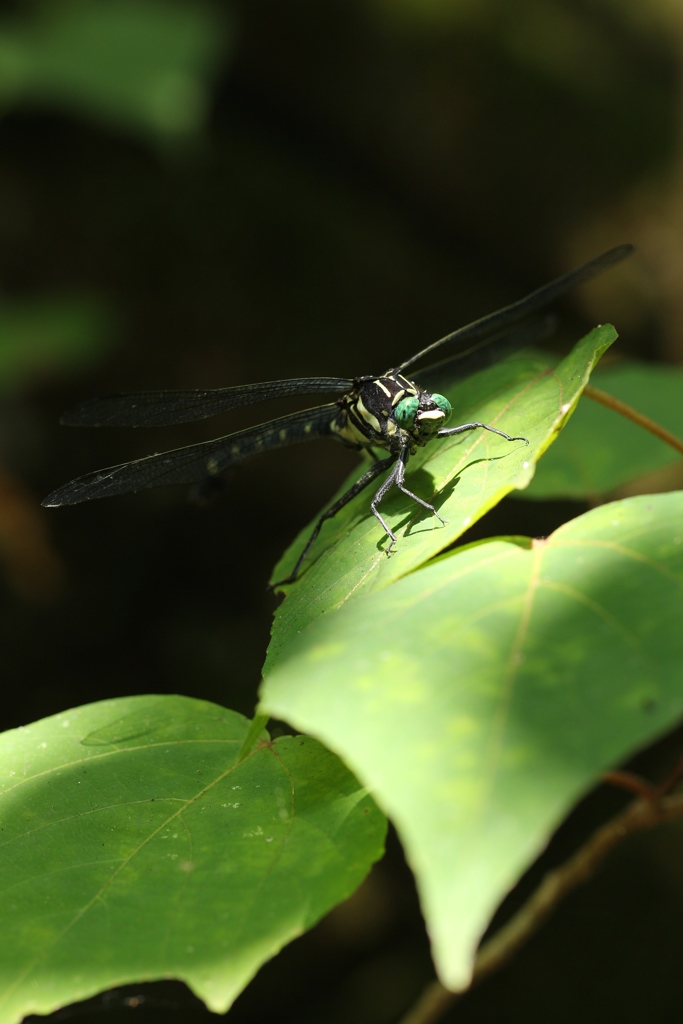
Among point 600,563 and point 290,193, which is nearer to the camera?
point 600,563

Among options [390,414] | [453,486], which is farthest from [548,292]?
[453,486]

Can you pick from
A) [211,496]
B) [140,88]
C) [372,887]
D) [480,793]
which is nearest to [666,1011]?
[372,887]

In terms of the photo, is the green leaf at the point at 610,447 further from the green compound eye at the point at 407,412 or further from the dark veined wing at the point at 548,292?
the green compound eye at the point at 407,412

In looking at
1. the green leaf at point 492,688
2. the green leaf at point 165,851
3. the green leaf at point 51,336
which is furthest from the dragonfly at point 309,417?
the green leaf at point 51,336

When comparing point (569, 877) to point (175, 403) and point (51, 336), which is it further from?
point (51, 336)

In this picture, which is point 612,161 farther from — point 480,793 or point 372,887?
point 480,793

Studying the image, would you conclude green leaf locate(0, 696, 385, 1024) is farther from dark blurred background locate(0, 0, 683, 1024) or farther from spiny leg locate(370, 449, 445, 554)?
dark blurred background locate(0, 0, 683, 1024)

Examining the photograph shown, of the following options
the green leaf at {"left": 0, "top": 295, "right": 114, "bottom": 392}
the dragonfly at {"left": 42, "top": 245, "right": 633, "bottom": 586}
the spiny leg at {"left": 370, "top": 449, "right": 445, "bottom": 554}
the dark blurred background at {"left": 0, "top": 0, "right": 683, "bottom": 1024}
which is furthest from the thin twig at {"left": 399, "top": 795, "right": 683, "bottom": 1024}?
the green leaf at {"left": 0, "top": 295, "right": 114, "bottom": 392}
